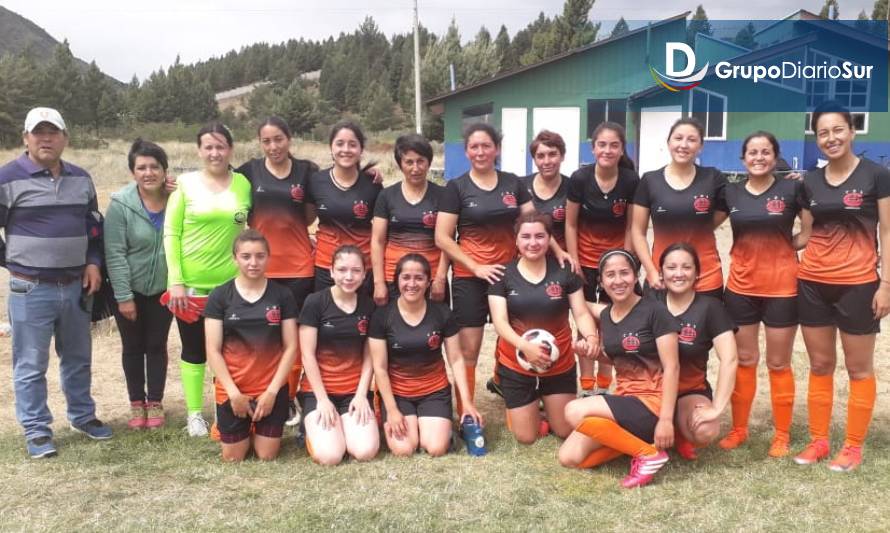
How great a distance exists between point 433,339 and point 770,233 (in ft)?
7.05

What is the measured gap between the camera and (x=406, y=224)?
4.83 meters

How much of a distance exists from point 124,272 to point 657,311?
11.2ft

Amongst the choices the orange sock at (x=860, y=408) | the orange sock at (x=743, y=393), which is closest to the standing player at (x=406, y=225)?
the orange sock at (x=743, y=393)

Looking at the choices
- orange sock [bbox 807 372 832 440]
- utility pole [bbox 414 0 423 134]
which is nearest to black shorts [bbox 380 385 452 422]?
orange sock [bbox 807 372 832 440]

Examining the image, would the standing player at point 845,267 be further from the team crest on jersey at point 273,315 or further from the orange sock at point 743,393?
the team crest on jersey at point 273,315

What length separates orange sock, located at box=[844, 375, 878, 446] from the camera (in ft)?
14.0

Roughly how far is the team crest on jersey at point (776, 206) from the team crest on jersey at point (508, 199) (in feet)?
5.10

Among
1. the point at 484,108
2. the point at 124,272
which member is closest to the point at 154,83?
the point at 484,108

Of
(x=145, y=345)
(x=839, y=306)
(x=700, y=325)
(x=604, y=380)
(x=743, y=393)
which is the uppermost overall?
(x=839, y=306)

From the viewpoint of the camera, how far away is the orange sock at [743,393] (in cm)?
461

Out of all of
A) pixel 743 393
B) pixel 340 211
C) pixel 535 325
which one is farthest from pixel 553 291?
pixel 340 211

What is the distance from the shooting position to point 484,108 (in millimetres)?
22125

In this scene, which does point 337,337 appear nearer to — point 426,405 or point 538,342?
point 426,405

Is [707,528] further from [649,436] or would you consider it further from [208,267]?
[208,267]
